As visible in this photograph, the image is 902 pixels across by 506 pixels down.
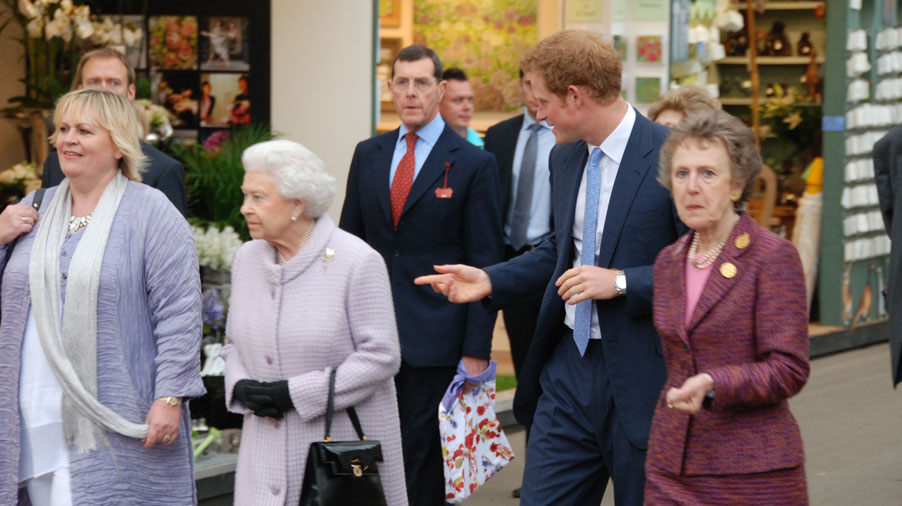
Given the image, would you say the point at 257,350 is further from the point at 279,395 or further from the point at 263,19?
the point at 263,19

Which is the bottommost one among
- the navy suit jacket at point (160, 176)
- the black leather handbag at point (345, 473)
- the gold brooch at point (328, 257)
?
the black leather handbag at point (345, 473)

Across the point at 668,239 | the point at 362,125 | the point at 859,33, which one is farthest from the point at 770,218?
the point at 668,239

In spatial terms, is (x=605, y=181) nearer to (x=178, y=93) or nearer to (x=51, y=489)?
(x=51, y=489)

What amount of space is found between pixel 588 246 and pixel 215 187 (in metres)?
3.42

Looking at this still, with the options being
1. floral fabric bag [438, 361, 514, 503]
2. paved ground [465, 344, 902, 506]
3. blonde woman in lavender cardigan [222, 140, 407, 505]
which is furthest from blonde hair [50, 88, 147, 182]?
paved ground [465, 344, 902, 506]

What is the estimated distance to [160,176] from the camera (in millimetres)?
5375

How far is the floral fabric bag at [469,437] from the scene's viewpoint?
5.37m

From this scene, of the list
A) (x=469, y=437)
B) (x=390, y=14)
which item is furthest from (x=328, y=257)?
(x=390, y=14)

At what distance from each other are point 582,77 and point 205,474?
3129 millimetres

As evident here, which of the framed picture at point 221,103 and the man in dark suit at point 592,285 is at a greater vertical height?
the framed picture at point 221,103

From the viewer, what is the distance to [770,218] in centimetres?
1230

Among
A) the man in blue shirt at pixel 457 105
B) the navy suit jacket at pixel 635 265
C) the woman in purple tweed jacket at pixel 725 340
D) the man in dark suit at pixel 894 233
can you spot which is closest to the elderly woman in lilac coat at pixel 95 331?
the navy suit jacket at pixel 635 265

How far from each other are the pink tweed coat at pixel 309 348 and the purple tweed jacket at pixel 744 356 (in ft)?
3.42

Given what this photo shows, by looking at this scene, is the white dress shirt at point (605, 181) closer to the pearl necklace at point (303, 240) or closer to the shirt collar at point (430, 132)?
the pearl necklace at point (303, 240)
